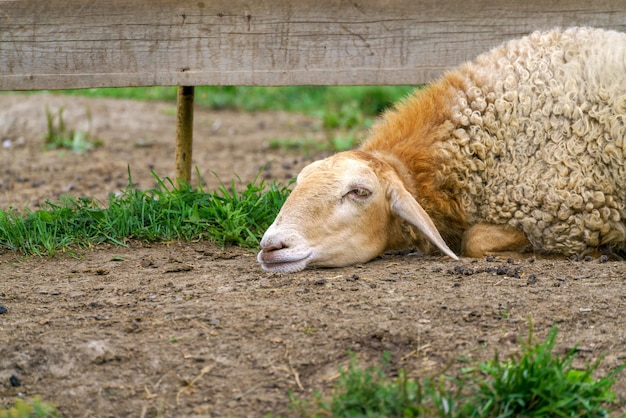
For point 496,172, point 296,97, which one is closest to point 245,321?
point 496,172

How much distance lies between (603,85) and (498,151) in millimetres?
768

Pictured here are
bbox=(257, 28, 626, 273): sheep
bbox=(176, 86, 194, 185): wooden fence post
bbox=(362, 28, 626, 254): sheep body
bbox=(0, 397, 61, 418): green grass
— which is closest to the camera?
bbox=(0, 397, 61, 418): green grass

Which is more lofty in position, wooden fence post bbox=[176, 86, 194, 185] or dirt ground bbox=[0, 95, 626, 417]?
wooden fence post bbox=[176, 86, 194, 185]

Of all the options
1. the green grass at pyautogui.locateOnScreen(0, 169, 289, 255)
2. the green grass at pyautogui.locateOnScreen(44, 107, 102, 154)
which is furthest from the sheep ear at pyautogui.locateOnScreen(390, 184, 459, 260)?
the green grass at pyautogui.locateOnScreen(44, 107, 102, 154)

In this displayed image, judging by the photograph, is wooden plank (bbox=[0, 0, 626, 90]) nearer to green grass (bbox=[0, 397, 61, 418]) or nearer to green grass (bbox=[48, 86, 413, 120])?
green grass (bbox=[0, 397, 61, 418])

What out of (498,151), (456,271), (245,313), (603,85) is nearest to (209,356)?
(245,313)

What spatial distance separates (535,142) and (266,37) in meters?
2.04

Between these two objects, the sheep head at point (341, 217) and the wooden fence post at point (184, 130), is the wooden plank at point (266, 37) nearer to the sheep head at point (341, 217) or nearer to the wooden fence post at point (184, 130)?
the wooden fence post at point (184, 130)

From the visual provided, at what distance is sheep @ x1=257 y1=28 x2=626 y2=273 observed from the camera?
5574 millimetres

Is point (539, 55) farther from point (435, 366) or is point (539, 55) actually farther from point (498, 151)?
point (435, 366)

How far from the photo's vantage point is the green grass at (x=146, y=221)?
6.13 meters

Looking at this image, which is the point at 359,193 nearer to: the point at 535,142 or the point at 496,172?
the point at 496,172

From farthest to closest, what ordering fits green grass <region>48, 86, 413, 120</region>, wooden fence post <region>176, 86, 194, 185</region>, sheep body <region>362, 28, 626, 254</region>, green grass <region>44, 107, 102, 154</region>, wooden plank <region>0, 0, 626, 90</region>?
green grass <region>48, 86, 413, 120</region>
green grass <region>44, 107, 102, 154</region>
wooden fence post <region>176, 86, 194, 185</region>
wooden plank <region>0, 0, 626, 90</region>
sheep body <region>362, 28, 626, 254</region>

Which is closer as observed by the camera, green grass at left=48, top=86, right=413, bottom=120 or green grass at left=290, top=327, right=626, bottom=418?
green grass at left=290, top=327, right=626, bottom=418
